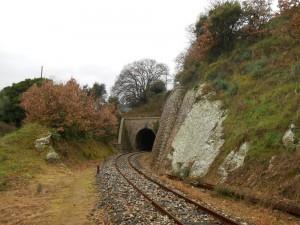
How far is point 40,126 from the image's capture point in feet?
107

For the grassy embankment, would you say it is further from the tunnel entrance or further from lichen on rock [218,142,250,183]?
the tunnel entrance

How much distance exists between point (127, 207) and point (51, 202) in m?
3.66

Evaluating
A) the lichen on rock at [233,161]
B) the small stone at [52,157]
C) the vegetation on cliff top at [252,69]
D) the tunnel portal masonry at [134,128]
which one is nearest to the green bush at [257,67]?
the vegetation on cliff top at [252,69]

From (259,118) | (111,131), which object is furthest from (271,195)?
(111,131)

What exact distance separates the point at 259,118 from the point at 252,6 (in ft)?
55.9

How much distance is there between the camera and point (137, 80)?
8644cm

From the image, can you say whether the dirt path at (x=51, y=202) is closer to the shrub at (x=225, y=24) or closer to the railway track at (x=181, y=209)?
the railway track at (x=181, y=209)

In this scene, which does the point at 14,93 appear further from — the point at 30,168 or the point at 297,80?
the point at 297,80

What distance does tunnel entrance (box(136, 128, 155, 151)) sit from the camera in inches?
2613

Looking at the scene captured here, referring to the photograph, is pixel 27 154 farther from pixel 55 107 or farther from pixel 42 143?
pixel 55 107

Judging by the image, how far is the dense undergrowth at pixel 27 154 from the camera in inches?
Answer: 854

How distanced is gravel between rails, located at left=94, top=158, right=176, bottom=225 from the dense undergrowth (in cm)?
516

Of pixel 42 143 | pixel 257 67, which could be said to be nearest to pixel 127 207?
pixel 257 67

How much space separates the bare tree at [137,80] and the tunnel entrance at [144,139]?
41.5ft
